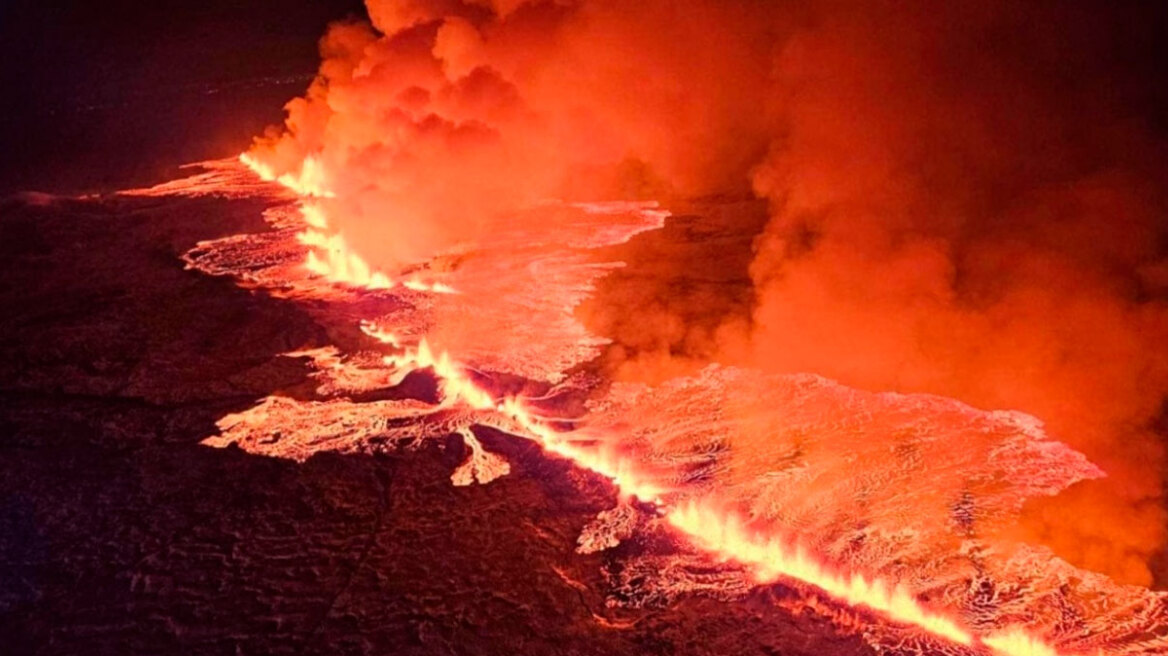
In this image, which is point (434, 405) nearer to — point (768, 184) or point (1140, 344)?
point (1140, 344)

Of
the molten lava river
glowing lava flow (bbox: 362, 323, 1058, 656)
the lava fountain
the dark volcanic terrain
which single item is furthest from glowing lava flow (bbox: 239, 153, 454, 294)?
glowing lava flow (bbox: 362, 323, 1058, 656)

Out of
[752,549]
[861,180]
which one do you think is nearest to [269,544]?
[752,549]

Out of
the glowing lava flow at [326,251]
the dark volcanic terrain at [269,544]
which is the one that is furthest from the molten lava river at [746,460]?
the glowing lava flow at [326,251]

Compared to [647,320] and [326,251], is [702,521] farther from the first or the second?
[326,251]

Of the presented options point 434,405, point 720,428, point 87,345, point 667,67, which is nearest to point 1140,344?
point 720,428

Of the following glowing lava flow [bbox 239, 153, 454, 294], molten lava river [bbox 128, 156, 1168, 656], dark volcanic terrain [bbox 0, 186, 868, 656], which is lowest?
dark volcanic terrain [bbox 0, 186, 868, 656]

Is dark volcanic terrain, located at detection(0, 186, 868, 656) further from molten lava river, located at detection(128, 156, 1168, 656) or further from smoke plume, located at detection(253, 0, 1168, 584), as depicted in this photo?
smoke plume, located at detection(253, 0, 1168, 584)
